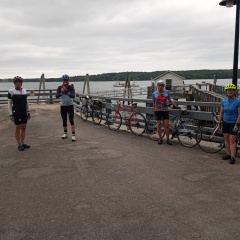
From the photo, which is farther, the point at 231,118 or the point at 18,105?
the point at 18,105

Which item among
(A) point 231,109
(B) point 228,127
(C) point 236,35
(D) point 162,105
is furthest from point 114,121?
(A) point 231,109

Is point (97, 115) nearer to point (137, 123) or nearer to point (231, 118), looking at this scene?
point (137, 123)

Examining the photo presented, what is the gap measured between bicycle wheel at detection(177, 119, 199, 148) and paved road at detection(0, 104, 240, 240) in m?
0.33

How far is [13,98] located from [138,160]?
3.61 m

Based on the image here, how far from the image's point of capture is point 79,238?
3.47m

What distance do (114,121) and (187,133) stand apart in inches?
142

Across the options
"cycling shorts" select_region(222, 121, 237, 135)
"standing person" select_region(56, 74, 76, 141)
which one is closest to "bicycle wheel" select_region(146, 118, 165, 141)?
"standing person" select_region(56, 74, 76, 141)

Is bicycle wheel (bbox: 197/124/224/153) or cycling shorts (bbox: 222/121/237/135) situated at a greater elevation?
cycling shorts (bbox: 222/121/237/135)

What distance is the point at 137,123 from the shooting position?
10.0 meters

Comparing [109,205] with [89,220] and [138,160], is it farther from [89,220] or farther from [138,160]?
[138,160]

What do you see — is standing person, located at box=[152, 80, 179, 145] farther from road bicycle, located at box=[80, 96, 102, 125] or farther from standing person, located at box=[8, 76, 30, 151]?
road bicycle, located at box=[80, 96, 102, 125]

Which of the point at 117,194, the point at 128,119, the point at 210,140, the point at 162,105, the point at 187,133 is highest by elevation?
the point at 162,105

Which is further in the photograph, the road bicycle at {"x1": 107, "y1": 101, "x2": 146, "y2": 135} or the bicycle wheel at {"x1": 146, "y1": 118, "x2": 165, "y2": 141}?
the road bicycle at {"x1": 107, "y1": 101, "x2": 146, "y2": 135}

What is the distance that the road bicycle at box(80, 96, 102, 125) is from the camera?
1243 cm
